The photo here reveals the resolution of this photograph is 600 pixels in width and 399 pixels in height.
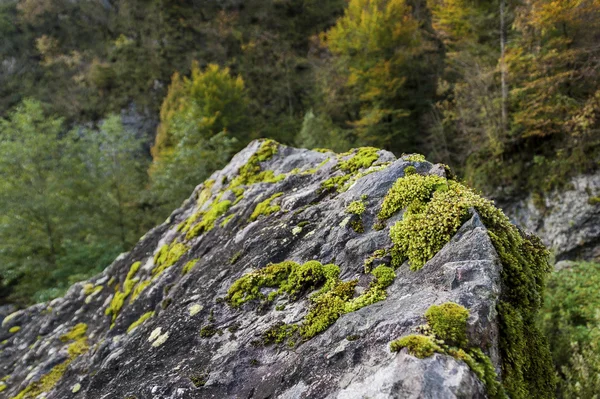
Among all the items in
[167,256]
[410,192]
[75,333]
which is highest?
[410,192]

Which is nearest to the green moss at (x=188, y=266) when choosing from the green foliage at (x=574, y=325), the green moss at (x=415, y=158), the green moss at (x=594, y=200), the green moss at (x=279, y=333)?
the green moss at (x=279, y=333)

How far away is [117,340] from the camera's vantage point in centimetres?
478

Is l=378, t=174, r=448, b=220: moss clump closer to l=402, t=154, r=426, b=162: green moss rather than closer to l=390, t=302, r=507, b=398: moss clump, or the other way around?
Result: l=402, t=154, r=426, b=162: green moss

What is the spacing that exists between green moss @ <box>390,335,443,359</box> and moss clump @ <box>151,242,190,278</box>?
457cm

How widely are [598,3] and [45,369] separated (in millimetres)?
16687

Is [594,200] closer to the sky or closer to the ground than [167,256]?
closer to the ground

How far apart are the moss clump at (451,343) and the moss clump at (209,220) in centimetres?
451

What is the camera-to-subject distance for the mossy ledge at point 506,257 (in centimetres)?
234

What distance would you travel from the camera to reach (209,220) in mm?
6246

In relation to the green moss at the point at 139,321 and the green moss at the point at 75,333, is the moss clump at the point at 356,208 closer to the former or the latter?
the green moss at the point at 139,321

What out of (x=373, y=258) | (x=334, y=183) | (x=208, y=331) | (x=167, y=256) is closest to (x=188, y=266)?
(x=167, y=256)

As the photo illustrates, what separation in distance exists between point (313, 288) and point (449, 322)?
4.81 ft

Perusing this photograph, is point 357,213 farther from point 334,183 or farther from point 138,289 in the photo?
point 138,289

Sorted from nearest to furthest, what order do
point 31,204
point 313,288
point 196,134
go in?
point 313,288, point 31,204, point 196,134
